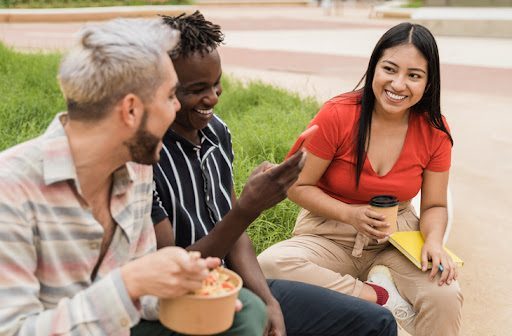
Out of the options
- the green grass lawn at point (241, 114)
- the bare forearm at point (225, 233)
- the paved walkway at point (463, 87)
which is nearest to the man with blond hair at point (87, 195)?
the bare forearm at point (225, 233)

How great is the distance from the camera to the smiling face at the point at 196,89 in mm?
2330

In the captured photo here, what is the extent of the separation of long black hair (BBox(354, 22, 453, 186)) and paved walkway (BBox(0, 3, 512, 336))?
112 centimetres

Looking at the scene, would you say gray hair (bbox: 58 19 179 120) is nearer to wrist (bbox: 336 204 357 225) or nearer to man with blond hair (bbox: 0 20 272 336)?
man with blond hair (bbox: 0 20 272 336)

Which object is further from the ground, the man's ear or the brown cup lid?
the man's ear

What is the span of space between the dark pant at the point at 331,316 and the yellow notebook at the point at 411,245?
0.51 metres

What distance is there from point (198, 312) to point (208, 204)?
0.74 meters

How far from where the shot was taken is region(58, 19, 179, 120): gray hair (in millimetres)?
1694

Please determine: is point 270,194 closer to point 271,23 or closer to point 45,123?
point 45,123

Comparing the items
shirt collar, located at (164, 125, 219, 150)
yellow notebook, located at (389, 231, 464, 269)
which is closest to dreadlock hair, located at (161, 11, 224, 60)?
shirt collar, located at (164, 125, 219, 150)

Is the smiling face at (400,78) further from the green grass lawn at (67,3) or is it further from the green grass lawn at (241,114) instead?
the green grass lawn at (67,3)

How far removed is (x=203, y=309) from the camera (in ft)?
5.68

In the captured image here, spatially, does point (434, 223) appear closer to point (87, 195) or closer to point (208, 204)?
point (208, 204)

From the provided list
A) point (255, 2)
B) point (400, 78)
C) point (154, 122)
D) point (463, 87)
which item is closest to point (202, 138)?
point (154, 122)

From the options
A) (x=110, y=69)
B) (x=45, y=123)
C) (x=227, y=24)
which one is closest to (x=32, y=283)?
(x=110, y=69)
